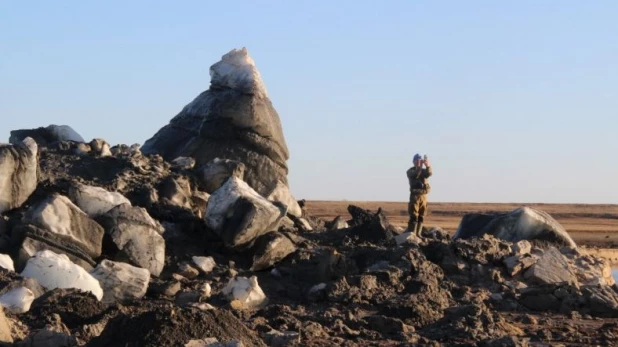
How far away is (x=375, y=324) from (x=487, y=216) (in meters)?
6.64

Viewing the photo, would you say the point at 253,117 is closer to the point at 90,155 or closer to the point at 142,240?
the point at 90,155

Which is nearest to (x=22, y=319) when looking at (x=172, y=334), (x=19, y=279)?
(x=19, y=279)

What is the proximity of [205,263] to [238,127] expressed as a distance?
10.3ft

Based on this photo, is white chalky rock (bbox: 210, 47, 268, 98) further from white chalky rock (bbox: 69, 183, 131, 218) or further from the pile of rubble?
white chalky rock (bbox: 69, 183, 131, 218)

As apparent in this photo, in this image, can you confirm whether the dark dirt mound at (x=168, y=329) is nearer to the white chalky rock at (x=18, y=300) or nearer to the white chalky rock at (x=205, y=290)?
the white chalky rock at (x=18, y=300)

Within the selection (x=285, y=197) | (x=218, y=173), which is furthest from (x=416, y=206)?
(x=218, y=173)

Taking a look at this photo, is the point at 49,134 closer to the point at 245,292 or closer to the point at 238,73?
the point at 238,73

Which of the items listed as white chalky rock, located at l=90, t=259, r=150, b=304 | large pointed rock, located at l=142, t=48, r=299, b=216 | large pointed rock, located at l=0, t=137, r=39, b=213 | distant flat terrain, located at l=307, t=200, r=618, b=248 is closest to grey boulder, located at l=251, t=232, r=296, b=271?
white chalky rock, located at l=90, t=259, r=150, b=304

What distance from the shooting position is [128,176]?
511 inches

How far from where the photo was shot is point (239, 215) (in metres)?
11.9

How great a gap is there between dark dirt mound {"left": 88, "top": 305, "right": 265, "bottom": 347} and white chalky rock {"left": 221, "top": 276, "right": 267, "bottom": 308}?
292 cm

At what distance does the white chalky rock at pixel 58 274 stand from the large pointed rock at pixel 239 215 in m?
2.31

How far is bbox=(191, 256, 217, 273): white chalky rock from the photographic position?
11562 millimetres

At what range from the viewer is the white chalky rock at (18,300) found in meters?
8.66
